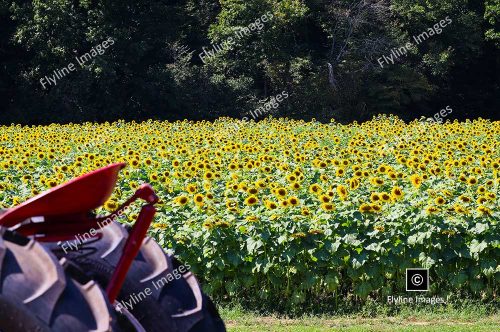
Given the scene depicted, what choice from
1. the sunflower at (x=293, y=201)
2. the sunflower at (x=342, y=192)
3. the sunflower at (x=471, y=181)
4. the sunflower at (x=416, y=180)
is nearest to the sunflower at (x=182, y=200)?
the sunflower at (x=293, y=201)

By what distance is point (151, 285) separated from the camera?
3016 millimetres

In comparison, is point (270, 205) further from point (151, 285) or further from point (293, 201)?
point (151, 285)

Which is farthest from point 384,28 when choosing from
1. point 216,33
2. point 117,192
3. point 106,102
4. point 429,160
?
point 117,192

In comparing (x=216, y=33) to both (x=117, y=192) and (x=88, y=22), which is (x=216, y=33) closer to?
(x=88, y=22)

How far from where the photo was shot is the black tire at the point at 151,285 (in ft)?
9.67

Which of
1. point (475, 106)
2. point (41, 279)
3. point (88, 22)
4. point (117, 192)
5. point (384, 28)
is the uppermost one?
point (88, 22)

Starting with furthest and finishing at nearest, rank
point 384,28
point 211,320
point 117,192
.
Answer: point 384,28 → point 117,192 → point 211,320

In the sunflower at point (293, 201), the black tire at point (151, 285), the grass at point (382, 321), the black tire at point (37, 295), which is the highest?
the black tire at point (37, 295)

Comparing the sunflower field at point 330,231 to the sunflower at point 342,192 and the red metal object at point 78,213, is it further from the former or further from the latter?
the red metal object at point 78,213

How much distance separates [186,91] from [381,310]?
26.3 m

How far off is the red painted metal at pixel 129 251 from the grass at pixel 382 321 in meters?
4.75

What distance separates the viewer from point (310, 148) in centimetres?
1420

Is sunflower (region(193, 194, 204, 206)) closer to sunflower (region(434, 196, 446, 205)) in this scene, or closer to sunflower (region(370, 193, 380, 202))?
sunflower (region(370, 193, 380, 202))

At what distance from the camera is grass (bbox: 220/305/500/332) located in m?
7.57
